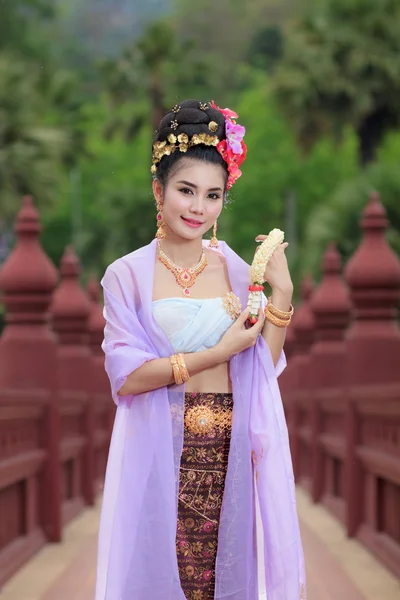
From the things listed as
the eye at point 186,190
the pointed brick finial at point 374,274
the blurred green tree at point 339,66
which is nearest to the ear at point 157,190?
the eye at point 186,190

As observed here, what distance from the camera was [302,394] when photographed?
12.2 metres

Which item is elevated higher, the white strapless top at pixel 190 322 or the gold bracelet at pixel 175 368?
the white strapless top at pixel 190 322

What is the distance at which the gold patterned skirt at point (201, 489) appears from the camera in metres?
3.66

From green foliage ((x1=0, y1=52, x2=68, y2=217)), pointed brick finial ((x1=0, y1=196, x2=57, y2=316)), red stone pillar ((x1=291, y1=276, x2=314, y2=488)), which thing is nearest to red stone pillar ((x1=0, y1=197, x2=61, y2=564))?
pointed brick finial ((x1=0, y1=196, x2=57, y2=316))

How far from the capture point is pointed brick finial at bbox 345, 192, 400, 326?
7941 millimetres

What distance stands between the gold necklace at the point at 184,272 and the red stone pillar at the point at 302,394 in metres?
7.24

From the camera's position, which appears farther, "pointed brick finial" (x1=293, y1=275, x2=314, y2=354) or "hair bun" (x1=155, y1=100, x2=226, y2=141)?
"pointed brick finial" (x1=293, y1=275, x2=314, y2=354)

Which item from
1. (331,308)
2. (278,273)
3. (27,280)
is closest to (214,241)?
(278,273)

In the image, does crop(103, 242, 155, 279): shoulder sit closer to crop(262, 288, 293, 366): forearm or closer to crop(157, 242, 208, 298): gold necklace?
crop(157, 242, 208, 298): gold necklace

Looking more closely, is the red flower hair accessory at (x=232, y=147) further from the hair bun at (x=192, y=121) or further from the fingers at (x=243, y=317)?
the fingers at (x=243, y=317)

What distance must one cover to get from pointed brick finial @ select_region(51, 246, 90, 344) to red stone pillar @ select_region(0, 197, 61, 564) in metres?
2.43

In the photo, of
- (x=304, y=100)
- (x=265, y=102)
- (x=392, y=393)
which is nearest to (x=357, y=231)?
(x=304, y=100)

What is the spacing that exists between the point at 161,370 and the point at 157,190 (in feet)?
2.07

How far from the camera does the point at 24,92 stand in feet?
70.0
